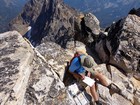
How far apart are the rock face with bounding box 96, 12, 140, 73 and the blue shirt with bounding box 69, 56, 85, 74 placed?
3.64m

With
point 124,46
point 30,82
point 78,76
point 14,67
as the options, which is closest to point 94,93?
point 78,76

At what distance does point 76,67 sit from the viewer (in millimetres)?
18453

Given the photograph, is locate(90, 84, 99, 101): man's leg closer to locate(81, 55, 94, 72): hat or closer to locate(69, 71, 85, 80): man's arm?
locate(69, 71, 85, 80): man's arm

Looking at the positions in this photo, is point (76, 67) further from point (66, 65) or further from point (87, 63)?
point (66, 65)

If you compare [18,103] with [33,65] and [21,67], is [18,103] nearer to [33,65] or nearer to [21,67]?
[21,67]

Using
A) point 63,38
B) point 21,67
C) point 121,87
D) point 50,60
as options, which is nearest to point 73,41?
point 63,38

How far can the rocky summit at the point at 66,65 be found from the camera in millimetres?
14656

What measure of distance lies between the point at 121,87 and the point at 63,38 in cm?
909

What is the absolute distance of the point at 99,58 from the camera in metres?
23.2

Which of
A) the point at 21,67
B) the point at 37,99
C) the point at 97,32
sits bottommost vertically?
the point at 37,99

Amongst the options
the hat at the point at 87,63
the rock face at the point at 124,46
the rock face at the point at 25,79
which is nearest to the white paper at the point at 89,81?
the hat at the point at 87,63

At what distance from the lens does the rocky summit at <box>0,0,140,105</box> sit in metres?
14.7

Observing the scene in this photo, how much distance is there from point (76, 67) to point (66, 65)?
207 cm

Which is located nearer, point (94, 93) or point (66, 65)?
point (94, 93)
